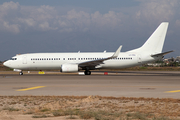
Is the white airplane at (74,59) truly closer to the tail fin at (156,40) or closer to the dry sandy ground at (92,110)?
the tail fin at (156,40)

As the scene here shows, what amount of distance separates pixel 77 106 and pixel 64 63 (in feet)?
87.4

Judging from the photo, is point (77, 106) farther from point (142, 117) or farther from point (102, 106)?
point (142, 117)

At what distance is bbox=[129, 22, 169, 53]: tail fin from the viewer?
3706 cm

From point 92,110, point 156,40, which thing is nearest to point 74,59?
point 156,40

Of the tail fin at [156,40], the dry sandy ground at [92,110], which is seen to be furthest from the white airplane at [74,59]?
the dry sandy ground at [92,110]

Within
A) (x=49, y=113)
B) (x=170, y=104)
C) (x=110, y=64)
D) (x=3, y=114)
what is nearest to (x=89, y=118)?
(x=49, y=113)

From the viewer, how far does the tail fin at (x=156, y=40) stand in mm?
37062

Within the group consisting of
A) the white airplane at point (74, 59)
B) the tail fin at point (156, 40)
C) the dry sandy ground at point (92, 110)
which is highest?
the tail fin at point (156, 40)

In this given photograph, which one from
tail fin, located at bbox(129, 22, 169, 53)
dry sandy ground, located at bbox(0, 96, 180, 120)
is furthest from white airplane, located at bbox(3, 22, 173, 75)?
dry sandy ground, located at bbox(0, 96, 180, 120)

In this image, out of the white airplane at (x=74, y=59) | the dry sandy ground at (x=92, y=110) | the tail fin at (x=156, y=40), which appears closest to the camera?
the dry sandy ground at (x=92, y=110)

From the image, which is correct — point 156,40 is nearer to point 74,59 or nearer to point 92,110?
point 74,59

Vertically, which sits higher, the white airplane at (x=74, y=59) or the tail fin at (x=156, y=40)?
the tail fin at (x=156, y=40)

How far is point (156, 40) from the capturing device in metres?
37.1

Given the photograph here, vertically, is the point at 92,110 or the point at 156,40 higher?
the point at 156,40
